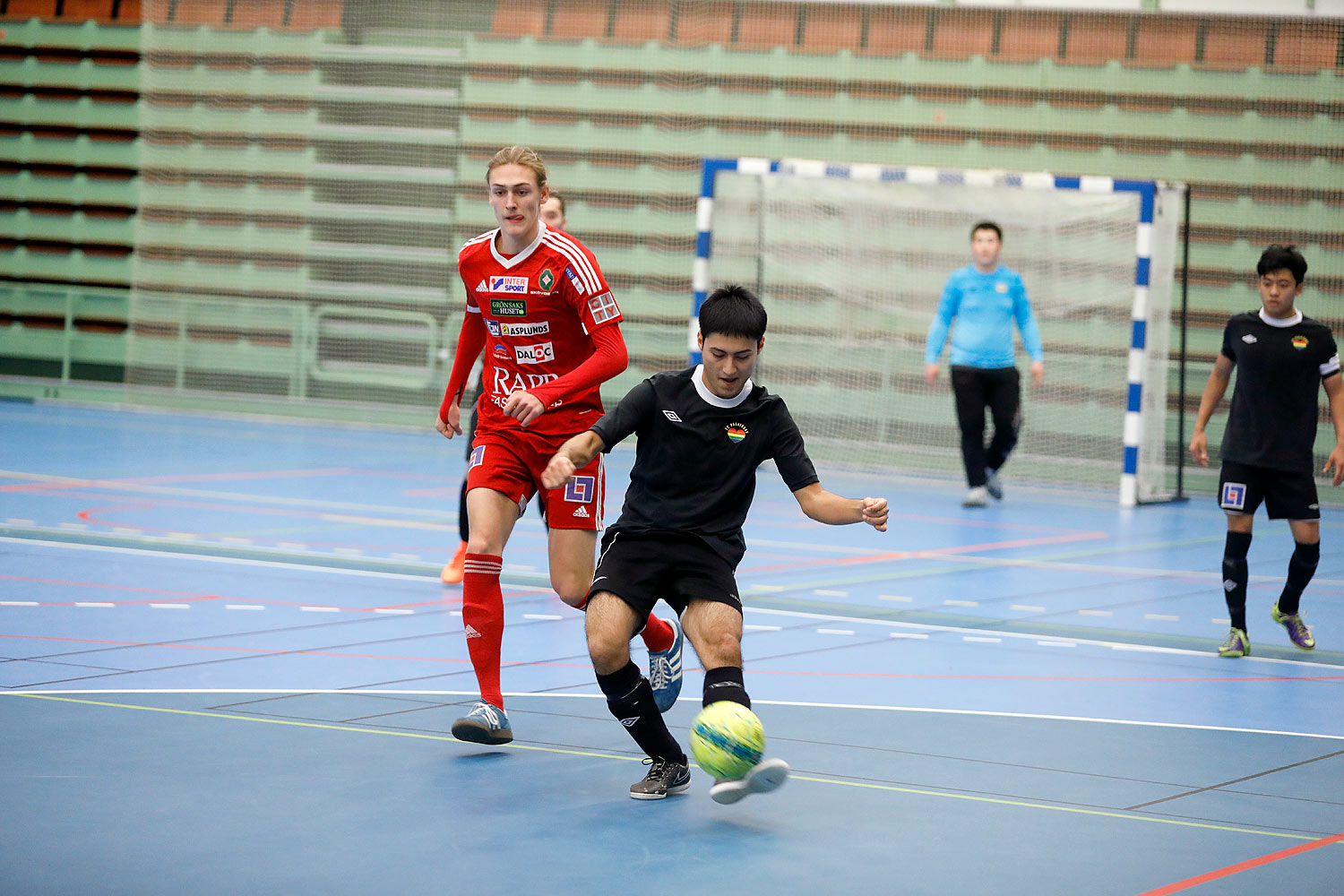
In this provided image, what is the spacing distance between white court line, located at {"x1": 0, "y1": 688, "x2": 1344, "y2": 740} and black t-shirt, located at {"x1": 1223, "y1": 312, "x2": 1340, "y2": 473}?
6.17ft

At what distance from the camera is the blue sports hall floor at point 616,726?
12.9ft

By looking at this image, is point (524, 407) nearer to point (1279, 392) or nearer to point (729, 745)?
point (729, 745)

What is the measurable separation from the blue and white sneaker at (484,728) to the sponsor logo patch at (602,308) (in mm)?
1318

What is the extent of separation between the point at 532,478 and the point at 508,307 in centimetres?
56

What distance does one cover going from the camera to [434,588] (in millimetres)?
8375

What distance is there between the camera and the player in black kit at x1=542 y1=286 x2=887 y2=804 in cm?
458

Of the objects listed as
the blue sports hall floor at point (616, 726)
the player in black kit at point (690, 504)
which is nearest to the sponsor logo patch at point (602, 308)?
the player in black kit at point (690, 504)

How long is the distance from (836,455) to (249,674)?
10772 mm

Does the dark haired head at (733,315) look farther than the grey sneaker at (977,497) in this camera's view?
No

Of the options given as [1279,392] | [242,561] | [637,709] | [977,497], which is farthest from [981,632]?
[977,497]

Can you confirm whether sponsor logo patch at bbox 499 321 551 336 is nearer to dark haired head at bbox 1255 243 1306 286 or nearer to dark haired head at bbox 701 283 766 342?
dark haired head at bbox 701 283 766 342

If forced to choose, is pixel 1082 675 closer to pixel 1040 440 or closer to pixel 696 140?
pixel 1040 440

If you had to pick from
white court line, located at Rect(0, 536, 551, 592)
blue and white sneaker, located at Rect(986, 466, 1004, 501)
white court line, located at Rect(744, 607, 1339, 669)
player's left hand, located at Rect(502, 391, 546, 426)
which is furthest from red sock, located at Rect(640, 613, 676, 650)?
blue and white sneaker, located at Rect(986, 466, 1004, 501)

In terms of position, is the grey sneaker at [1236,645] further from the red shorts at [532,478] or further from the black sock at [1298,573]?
the red shorts at [532,478]
